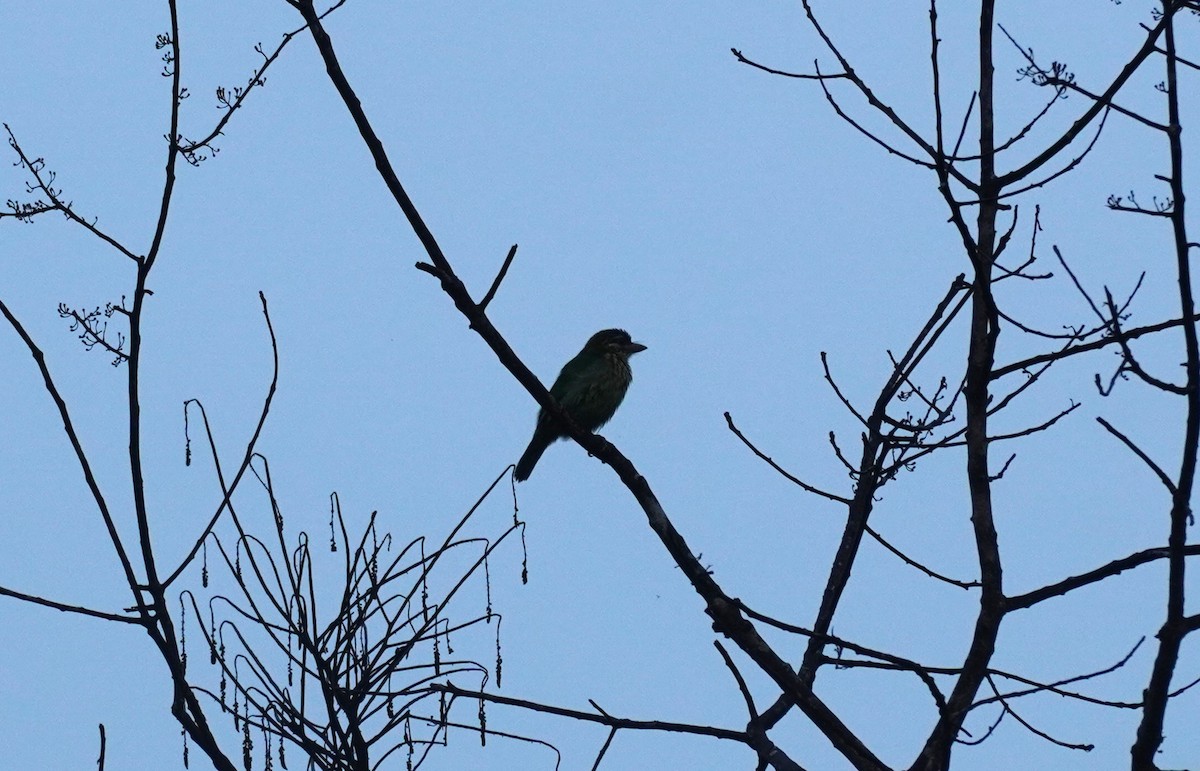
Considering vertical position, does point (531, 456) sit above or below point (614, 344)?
below

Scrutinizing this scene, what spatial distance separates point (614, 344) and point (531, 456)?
3.72 ft

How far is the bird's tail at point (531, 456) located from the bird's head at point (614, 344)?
92 centimetres

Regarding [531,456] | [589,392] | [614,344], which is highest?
[614,344]

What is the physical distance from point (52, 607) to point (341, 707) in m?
0.71

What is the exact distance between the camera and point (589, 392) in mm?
9719

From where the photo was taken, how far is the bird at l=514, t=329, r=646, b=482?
31.8 feet

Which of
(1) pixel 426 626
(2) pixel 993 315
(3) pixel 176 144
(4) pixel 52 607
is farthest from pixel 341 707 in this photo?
(2) pixel 993 315

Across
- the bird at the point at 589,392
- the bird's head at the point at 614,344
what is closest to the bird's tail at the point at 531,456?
the bird at the point at 589,392

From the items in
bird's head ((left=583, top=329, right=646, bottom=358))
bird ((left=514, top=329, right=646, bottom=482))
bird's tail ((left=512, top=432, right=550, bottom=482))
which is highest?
bird's head ((left=583, top=329, right=646, bottom=358))

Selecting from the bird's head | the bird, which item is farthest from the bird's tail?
the bird's head

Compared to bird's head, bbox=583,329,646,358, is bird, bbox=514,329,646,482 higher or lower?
lower

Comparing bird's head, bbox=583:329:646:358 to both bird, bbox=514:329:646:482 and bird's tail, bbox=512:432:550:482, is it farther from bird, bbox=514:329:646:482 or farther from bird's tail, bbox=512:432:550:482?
bird's tail, bbox=512:432:550:482

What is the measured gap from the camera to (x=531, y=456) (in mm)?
9781

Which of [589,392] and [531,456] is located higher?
[589,392]
